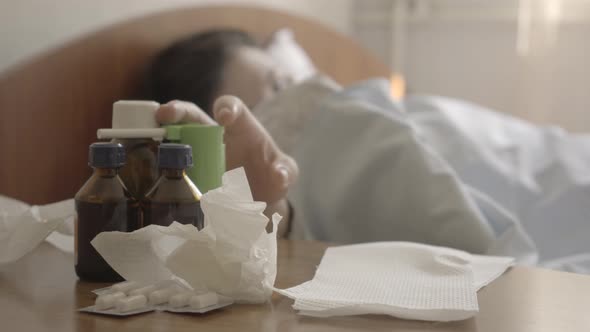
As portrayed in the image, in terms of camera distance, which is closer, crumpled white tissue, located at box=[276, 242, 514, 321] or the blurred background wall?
crumpled white tissue, located at box=[276, 242, 514, 321]

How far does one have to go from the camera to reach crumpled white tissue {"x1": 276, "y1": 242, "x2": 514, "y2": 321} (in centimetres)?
49

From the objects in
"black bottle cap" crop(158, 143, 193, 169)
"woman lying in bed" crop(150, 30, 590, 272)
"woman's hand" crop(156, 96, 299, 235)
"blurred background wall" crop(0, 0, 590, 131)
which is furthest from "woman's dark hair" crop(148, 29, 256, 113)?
"black bottle cap" crop(158, 143, 193, 169)

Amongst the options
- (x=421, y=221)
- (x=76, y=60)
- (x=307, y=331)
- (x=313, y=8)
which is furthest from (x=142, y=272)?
(x=313, y=8)

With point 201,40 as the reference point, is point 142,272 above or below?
below

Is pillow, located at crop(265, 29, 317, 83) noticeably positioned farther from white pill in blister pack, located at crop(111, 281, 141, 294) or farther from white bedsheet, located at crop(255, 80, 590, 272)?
white pill in blister pack, located at crop(111, 281, 141, 294)

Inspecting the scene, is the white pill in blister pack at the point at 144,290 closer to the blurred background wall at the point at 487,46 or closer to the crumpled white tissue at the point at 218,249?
the crumpled white tissue at the point at 218,249

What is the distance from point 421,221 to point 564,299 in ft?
1.11

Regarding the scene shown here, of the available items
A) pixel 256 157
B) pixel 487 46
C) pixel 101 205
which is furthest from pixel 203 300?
pixel 487 46

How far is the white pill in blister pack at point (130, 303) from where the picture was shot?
1.56ft

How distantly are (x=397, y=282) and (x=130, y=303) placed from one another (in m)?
0.21

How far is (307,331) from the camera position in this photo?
457mm

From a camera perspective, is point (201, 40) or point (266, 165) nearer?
point (266, 165)

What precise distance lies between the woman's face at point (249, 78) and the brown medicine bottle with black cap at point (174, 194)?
0.81 metres

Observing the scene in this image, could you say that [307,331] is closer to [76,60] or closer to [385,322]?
[385,322]
